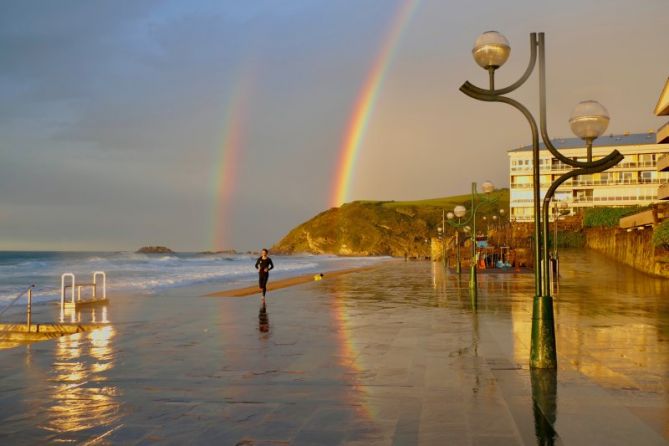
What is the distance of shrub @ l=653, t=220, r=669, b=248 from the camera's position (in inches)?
1275

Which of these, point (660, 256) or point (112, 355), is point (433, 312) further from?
A: point (660, 256)

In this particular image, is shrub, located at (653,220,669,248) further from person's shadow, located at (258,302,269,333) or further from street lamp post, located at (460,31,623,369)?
street lamp post, located at (460,31,623,369)

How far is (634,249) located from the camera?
138ft

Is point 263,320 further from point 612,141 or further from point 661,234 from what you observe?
point 612,141

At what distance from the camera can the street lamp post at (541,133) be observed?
8.28 meters

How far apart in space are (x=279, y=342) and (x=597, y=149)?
77.5 m

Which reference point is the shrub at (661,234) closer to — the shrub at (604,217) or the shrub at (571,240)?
the shrub at (604,217)

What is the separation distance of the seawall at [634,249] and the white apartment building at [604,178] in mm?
27696

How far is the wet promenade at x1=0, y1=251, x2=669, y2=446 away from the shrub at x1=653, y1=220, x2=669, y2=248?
65.7ft

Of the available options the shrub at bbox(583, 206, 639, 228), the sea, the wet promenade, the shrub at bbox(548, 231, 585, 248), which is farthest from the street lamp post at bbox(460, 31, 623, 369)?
the shrub at bbox(548, 231, 585, 248)

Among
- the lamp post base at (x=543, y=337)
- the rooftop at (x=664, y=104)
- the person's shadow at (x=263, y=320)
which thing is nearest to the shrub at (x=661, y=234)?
the rooftop at (x=664, y=104)

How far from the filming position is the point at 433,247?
90.9m

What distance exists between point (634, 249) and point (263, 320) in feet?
115

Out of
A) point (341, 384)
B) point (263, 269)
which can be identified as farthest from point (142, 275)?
point (341, 384)
